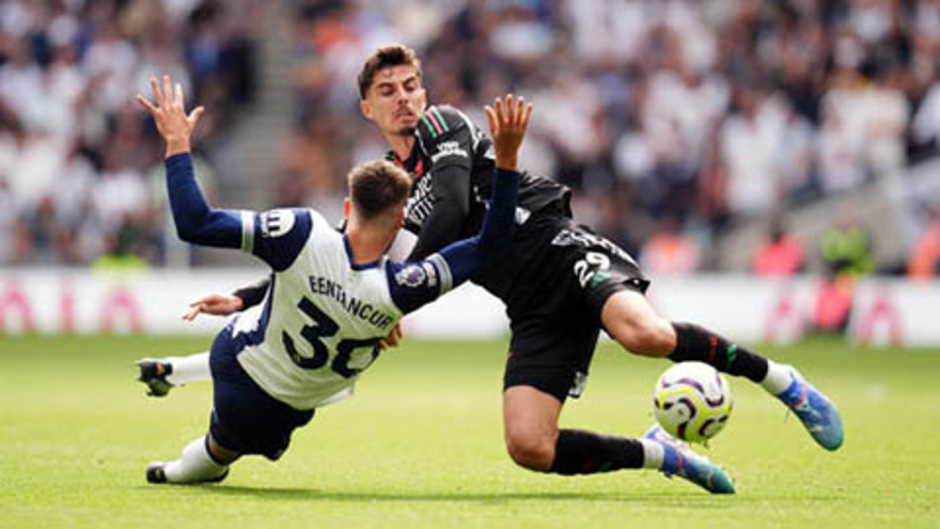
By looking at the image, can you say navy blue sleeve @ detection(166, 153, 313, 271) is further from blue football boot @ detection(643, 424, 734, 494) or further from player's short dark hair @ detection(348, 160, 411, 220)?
blue football boot @ detection(643, 424, 734, 494)

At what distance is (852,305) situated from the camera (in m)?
22.3

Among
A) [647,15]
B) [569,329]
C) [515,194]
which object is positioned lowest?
[569,329]

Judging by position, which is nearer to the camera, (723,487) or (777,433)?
(723,487)

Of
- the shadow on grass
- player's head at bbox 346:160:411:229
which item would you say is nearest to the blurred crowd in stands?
the shadow on grass

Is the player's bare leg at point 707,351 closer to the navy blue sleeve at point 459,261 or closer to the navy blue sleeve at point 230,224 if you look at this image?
the navy blue sleeve at point 459,261

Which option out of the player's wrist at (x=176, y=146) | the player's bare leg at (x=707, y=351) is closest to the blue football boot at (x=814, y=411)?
the player's bare leg at (x=707, y=351)

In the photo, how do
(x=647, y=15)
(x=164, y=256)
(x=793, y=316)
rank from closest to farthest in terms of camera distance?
(x=793, y=316) < (x=164, y=256) < (x=647, y=15)

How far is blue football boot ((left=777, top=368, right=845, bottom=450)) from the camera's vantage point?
778cm

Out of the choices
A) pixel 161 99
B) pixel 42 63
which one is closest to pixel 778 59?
pixel 42 63

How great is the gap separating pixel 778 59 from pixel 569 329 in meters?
17.0

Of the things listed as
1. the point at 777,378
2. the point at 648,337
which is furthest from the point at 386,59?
the point at 777,378

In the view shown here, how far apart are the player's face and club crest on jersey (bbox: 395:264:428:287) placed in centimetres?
121

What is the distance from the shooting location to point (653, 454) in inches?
307

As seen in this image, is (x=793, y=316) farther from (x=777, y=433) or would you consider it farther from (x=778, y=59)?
(x=777, y=433)
